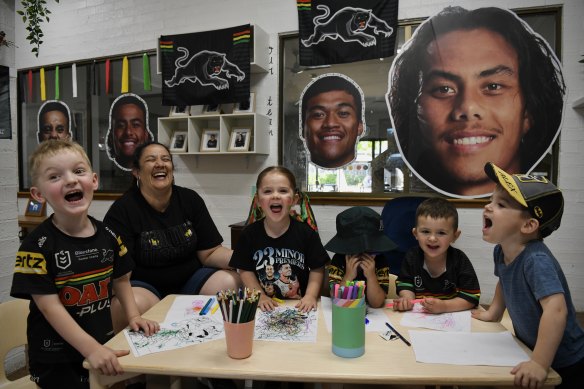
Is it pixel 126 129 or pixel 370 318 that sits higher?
pixel 126 129

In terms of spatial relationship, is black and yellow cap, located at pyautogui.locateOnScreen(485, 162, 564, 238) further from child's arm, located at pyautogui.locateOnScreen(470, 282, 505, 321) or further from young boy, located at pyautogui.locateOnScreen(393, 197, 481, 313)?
young boy, located at pyautogui.locateOnScreen(393, 197, 481, 313)

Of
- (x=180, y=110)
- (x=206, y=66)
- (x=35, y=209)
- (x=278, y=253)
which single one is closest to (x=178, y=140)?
(x=180, y=110)

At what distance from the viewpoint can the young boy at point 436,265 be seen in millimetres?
1618

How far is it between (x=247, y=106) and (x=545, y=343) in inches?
122

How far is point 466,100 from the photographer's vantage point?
10.4ft

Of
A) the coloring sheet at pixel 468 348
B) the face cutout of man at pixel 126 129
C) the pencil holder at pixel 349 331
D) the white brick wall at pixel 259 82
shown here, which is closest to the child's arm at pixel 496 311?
the coloring sheet at pixel 468 348

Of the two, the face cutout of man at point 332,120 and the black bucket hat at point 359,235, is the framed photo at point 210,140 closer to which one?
the face cutout of man at point 332,120

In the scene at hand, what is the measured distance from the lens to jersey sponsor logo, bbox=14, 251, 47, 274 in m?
1.20

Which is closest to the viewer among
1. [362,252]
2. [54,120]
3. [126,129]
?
[362,252]

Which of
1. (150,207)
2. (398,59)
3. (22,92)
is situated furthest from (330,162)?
(22,92)

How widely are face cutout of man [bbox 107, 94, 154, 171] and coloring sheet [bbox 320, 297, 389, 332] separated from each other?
137 inches

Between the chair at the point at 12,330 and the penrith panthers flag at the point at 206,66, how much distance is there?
99.2 inches

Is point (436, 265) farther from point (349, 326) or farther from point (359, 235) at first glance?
point (349, 326)

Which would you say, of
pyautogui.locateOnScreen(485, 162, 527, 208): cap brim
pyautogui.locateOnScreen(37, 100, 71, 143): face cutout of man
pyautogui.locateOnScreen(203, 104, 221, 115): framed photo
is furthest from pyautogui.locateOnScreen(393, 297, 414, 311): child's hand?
pyautogui.locateOnScreen(37, 100, 71, 143): face cutout of man
